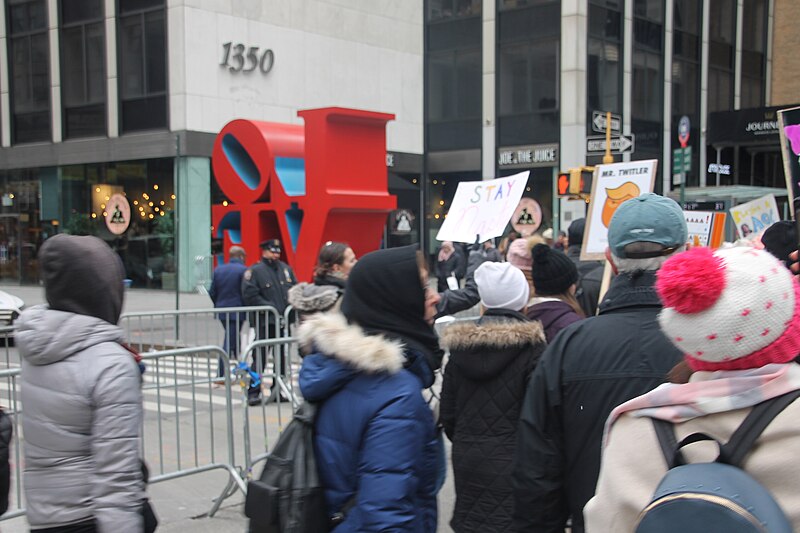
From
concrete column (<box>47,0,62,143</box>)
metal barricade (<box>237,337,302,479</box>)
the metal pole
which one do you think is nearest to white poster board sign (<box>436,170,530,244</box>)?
metal barricade (<box>237,337,302,479</box>)

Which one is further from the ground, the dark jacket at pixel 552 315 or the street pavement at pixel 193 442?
the dark jacket at pixel 552 315

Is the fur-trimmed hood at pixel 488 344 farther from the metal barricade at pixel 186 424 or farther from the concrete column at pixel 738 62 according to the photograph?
the concrete column at pixel 738 62

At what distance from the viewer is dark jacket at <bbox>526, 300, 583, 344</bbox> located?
14.0ft

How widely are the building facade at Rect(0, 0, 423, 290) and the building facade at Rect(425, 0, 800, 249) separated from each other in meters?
2.60

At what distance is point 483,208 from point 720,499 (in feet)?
25.4

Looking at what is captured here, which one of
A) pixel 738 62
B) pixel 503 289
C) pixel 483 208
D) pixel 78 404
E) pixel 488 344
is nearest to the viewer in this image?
pixel 78 404

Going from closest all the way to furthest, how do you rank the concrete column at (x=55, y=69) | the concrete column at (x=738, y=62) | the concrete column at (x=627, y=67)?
1. the concrete column at (x=55, y=69)
2. the concrete column at (x=627, y=67)
3. the concrete column at (x=738, y=62)

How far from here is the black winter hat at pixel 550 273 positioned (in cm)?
443

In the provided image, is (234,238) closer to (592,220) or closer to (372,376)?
(592,220)

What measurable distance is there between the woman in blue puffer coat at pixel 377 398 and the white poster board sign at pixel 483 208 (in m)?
5.67

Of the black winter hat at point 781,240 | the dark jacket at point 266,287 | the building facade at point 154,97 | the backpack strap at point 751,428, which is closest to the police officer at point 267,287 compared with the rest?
the dark jacket at point 266,287

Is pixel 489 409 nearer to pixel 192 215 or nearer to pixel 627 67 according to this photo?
pixel 192 215

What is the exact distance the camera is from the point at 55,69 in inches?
1109

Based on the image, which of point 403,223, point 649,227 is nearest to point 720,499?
point 649,227
